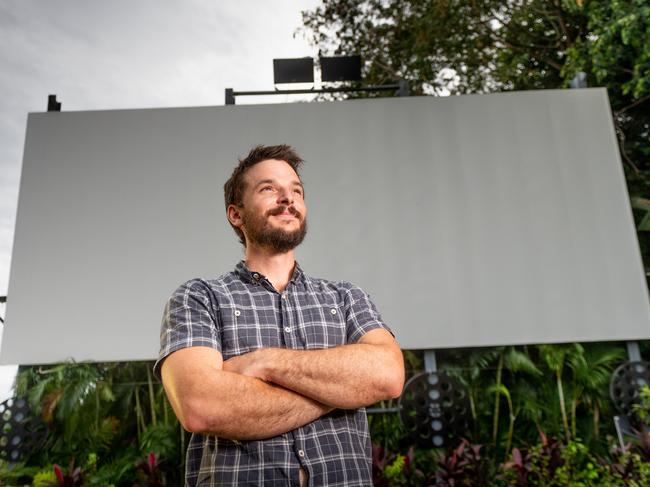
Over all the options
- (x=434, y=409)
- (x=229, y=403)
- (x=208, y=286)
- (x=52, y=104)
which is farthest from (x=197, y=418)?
(x=52, y=104)

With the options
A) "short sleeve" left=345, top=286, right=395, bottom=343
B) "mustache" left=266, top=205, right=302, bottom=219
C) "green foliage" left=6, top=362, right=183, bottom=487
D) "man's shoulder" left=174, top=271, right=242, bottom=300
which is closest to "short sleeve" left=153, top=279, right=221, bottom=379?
"man's shoulder" left=174, top=271, right=242, bottom=300

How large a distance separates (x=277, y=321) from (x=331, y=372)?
263mm

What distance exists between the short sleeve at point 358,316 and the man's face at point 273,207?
0.88 ft

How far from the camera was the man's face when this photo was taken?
1814mm

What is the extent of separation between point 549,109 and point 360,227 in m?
2.54

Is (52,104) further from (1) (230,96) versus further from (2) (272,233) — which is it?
(2) (272,233)

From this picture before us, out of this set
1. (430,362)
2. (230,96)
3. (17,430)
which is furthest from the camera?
(230,96)

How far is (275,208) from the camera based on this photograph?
6.02 feet

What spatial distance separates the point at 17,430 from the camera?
511 cm

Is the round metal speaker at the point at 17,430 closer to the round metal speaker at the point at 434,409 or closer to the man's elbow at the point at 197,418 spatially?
the round metal speaker at the point at 434,409

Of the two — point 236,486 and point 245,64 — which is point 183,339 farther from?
point 245,64

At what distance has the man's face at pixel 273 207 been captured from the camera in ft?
5.95

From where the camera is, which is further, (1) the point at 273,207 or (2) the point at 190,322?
(1) the point at 273,207

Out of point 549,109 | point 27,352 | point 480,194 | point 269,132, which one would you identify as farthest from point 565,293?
point 27,352
